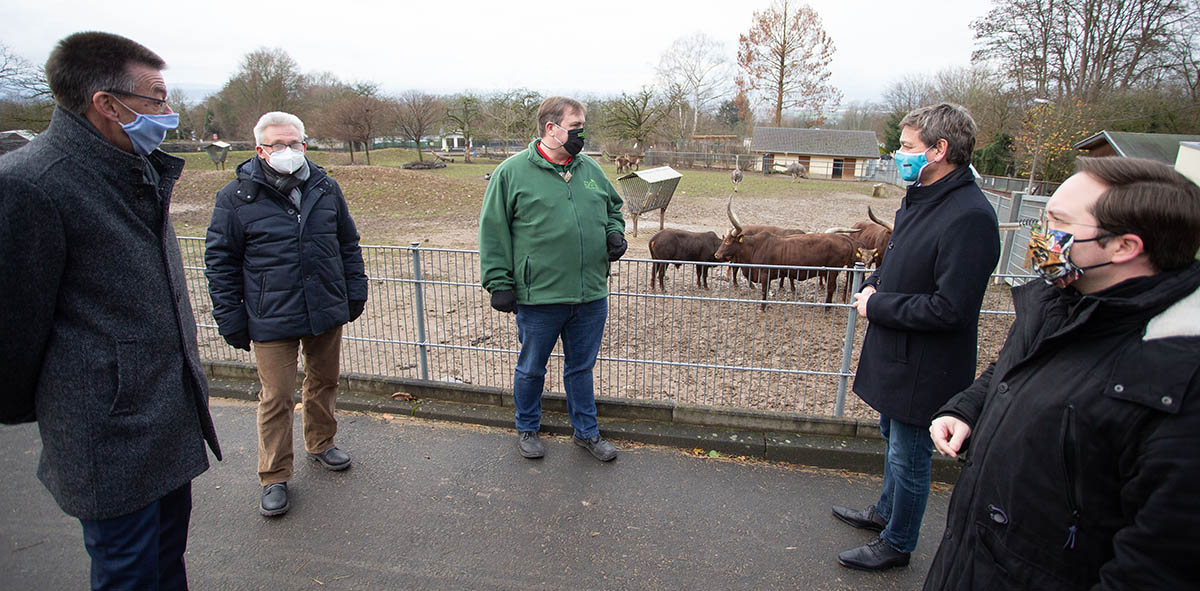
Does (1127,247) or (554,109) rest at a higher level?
(554,109)

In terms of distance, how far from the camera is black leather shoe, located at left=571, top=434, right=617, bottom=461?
3993 mm

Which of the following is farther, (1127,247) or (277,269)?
(277,269)

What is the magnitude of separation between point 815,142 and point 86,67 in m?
51.0

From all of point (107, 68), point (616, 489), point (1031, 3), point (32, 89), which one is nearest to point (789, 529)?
point (616, 489)

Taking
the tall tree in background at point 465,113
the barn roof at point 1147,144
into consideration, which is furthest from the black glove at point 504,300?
the tall tree in background at point 465,113

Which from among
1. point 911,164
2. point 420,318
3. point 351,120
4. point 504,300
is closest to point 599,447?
point 504,300

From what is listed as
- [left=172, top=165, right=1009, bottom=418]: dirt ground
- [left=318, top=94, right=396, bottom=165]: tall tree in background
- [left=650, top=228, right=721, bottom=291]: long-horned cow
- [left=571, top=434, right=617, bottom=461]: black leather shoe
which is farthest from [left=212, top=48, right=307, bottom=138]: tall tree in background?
[left=571, top=434, right=617, bottom=461]: black leather shoe

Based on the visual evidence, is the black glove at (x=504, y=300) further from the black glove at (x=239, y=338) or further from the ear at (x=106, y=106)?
the ear at (x=106, y=106)

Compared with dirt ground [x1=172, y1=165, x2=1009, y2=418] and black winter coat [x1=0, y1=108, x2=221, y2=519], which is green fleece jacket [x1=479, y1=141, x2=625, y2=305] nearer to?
dirt ground [x1=172, y1=165, x2=1009, y2=418]

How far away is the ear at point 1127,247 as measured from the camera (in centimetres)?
149

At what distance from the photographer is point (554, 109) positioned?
3586 mm

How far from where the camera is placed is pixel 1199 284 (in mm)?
1411

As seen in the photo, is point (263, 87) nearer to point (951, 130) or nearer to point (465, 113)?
point (465, 113)

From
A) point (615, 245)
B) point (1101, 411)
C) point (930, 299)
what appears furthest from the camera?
point (615, 245)
